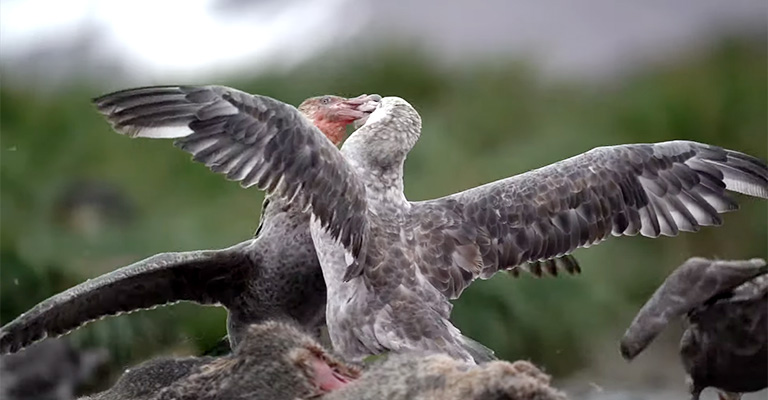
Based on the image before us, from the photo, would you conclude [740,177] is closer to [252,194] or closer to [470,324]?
[470,324]

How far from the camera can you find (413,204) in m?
2.66

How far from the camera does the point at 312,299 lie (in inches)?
111

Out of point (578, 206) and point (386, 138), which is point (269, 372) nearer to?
point (386, 138)

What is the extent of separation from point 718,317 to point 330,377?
0.64m

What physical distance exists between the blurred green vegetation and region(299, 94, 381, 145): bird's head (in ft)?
2.24

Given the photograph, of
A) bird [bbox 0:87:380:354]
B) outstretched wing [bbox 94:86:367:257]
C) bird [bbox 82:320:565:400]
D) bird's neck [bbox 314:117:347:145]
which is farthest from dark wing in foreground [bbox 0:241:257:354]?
bird [bbox 82:320:565:400]

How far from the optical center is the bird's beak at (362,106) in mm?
2867

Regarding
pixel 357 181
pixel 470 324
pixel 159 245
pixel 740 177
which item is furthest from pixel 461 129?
pixel 357 181

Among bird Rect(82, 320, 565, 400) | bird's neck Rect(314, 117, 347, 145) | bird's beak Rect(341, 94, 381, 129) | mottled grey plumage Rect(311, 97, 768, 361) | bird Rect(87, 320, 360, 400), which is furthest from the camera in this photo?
bird's neck Rect(314, 117, 347, 145)

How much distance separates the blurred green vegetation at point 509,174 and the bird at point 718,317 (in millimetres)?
1284

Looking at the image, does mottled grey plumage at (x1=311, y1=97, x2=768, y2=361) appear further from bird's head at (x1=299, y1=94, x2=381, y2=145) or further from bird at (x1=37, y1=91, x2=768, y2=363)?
bird's head at (x1=299, y1=94, x2=381, y2=145)

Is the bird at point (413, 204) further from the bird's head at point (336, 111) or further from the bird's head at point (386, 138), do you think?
the bird's head at point (336, 111)

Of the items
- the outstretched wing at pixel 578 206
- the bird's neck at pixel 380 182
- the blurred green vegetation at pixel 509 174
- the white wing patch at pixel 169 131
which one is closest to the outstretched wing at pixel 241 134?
the white wing patch at pixel 169 131

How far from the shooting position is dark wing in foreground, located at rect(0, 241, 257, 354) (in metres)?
2.69
